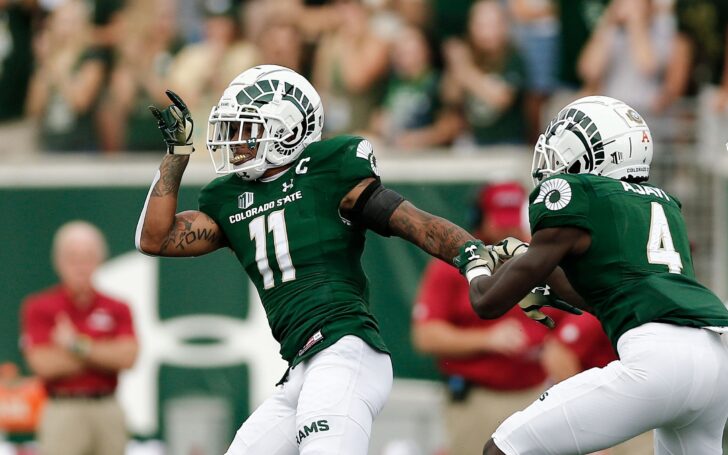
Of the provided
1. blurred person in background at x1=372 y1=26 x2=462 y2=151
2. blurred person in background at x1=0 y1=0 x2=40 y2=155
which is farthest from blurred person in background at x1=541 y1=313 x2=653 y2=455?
blurred person in background at x1=0 y1=0 x2=40 y2=155

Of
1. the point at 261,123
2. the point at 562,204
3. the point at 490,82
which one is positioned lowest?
the point at 490,82

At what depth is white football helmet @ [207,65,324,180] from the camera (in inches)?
237

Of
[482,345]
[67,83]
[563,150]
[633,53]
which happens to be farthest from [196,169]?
[563,150]

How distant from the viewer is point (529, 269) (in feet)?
17.4

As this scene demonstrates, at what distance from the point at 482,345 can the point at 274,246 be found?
298 centimetres

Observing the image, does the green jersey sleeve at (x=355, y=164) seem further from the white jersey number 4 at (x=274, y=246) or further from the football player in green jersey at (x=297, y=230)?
the white jersey number 4 at (x=274, y=246)

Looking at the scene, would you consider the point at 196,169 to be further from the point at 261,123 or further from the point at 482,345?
the point at 261,123

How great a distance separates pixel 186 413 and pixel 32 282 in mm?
1685

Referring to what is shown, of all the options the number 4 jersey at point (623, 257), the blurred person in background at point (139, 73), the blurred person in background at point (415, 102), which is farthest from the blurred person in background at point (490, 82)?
the number 4 jersey at point (623, 257)

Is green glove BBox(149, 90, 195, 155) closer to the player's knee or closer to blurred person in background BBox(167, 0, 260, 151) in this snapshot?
the player's knee

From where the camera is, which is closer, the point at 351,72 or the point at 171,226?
the point at 171,226

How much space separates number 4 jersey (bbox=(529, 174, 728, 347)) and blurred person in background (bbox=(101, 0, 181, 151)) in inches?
256

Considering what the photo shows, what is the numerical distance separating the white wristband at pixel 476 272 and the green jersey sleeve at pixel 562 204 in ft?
1.18

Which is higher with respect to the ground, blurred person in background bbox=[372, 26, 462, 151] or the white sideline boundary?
blurred person in background bbox=[372, 26, 462, 151]
